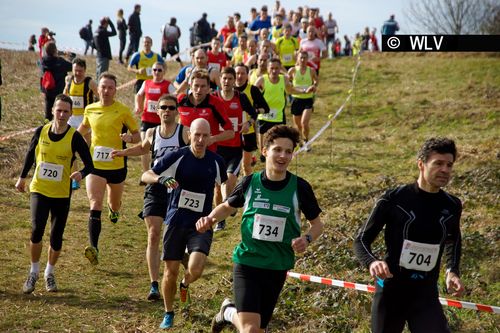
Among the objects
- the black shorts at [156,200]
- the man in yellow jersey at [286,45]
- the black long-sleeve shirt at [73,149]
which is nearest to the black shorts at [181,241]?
the black shorts at [156,200]

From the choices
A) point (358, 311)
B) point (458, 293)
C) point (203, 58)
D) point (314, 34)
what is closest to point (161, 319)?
point (358, 311)

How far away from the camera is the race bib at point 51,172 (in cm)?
889

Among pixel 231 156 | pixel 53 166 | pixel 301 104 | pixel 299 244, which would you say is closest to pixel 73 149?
pixel 53 166

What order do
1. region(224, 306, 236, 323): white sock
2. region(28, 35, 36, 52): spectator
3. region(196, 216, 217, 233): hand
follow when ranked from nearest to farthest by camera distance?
region(196, 216, 217, 233): hand < region(224, 306, 236, 323): white sock < region(28, 35, 36, 52): spectator

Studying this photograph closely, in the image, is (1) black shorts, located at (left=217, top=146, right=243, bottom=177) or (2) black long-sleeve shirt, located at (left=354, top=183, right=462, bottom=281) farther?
(1) black shorts, located at (left=217, top=146, right=243, bottom=177)

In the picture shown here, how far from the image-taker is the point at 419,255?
18.4ft

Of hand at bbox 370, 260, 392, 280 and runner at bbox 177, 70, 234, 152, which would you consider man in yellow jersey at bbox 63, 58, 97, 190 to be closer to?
runner at bbox 177, 70, 234, 152

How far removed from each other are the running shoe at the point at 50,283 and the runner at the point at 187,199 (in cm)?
202

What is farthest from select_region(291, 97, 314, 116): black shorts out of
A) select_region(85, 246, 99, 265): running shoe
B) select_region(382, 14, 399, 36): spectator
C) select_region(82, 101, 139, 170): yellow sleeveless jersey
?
select_region(382, 14, 399, 36): spectator

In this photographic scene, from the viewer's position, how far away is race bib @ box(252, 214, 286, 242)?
20.0 ft

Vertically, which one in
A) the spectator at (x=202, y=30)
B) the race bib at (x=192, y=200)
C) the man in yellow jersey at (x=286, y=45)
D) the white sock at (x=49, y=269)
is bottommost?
the white sock at (x=49, y=269)

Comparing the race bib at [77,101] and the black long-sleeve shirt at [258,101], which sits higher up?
the black long-sleeve shirt at [258,101]

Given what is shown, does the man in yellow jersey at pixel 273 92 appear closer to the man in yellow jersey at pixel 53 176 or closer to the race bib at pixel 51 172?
the man in yellow jersey at pixel 53 176

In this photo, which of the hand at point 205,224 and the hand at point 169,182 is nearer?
the hand at point 205,224
